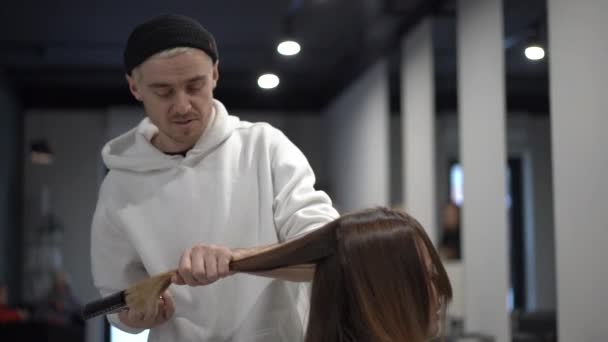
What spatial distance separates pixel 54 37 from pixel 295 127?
333 cm

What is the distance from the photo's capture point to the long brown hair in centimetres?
128

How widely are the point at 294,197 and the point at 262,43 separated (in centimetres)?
494

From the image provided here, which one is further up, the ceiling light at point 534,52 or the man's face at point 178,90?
the ceiling light at point 534,52

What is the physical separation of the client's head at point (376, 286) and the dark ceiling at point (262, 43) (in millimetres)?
2503

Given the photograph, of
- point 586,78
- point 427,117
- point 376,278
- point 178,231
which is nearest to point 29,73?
point 427,117

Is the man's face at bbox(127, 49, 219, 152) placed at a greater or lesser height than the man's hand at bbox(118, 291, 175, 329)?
greater

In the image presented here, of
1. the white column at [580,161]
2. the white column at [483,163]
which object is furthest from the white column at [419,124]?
the white column at [580,161]

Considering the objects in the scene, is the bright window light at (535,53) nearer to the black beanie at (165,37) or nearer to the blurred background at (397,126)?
the blurred background at (397,126)

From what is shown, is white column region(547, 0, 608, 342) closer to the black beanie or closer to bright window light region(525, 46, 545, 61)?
bright window light region(525, 46, 545, 61)

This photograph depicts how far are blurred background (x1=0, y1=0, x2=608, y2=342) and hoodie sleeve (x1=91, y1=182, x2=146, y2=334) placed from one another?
0.35 m


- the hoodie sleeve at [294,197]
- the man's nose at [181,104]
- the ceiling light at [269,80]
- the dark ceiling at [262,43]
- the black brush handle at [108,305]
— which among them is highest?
the dark ceiling at [262,43]

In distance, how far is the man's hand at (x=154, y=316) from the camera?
168 centimetres

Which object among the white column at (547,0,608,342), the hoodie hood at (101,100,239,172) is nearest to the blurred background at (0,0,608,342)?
the white column at (547,0,608,342)

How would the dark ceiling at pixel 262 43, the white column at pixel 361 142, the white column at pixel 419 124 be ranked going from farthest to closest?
1. the white column at pixel 361 142
2. the white column at pixel 419 124
3. the dark ceiling at pixel 262 43
